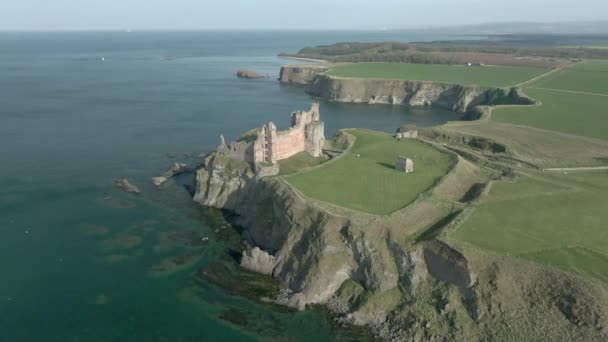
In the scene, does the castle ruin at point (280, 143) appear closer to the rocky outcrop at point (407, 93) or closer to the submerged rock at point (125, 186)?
the submerged rock at point (125, 186)

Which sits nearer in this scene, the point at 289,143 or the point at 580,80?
the point at 289,143

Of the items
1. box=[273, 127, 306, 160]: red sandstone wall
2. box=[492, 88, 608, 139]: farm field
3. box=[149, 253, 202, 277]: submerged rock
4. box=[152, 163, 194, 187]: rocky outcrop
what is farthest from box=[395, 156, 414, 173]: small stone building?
box=[492, 88, 608, 139]: farm field

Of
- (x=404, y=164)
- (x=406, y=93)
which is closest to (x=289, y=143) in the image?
(x=404, y=164)

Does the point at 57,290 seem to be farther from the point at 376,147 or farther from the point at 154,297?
the point at 376,147

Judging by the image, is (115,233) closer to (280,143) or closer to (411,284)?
(280,143)

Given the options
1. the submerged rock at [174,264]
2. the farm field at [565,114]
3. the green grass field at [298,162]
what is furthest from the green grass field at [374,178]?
the farm field at [565,114]
